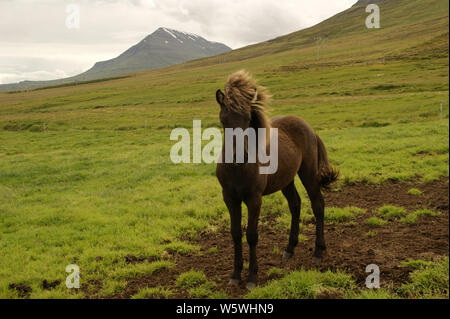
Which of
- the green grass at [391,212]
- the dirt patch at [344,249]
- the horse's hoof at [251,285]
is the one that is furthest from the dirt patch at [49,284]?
the green grass at [391,212]

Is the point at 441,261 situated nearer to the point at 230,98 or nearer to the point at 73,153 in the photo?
the point at 230,98

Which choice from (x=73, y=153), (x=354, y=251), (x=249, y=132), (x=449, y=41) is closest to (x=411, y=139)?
(x=354, y=251)

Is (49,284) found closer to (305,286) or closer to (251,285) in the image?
(251,285)

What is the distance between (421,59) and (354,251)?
207 ft

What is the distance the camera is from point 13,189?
39.5 ft

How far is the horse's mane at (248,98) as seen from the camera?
14.4 feet

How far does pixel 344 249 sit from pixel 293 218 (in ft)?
3.51

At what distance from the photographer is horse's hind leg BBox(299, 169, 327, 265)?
18.4ft

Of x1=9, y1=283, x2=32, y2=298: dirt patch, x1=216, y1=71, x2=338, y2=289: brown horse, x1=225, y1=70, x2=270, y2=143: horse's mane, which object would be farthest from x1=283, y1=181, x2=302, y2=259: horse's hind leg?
x1=9, y1=283, x2=32, y2=298: dirt patch

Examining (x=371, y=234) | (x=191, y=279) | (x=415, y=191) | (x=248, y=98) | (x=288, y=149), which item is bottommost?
(x=191, y=279)

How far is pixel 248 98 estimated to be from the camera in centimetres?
455

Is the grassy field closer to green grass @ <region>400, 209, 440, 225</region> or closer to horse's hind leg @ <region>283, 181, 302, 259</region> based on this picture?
horse's hind leg @ <region>283, 181, 302, 259</region>

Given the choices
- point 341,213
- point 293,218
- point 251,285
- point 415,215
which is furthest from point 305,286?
point 415,215

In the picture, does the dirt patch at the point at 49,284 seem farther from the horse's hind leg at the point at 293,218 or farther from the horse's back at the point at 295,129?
the horse's back at the point at 295,129
